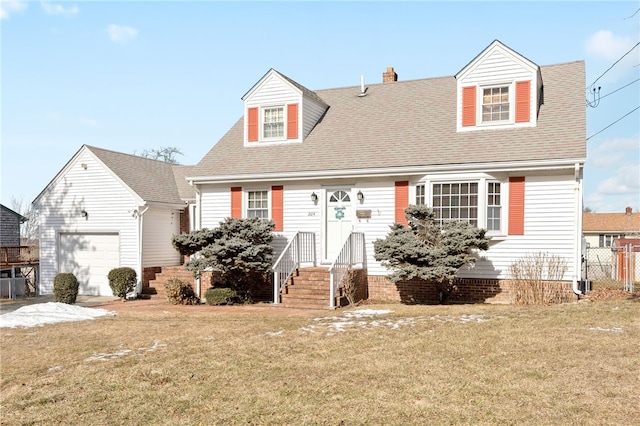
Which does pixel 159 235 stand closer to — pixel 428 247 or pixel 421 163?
pixel 421 163

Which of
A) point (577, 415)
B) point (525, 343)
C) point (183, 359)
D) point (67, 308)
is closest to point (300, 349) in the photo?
point (183, 359)

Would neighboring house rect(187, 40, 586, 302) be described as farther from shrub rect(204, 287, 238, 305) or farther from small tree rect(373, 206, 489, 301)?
shrub rect(204, 287, 238, 305)

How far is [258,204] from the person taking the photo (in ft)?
Answer: 55.5

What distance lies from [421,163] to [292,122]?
5232 millimetres

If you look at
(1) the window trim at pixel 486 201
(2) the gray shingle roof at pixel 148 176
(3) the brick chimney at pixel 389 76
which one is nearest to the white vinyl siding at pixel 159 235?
(2) the gray shingle roof at pixel 148 176

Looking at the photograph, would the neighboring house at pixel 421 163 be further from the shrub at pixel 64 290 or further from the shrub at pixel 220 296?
the shrub at pixel 64 290

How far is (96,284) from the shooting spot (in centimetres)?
1917

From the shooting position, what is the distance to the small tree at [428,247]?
12852 mm

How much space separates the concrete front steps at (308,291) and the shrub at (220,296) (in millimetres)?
1572

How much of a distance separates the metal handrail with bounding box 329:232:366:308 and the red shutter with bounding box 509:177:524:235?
14.3 ft

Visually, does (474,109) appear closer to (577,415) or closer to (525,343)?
(525,343)

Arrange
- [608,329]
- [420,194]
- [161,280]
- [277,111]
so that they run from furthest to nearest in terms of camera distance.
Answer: [161,280], [277,111], [420,194], [608,329]

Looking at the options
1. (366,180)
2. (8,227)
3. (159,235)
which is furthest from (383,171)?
(8,227)

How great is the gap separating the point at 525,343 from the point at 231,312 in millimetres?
7524
